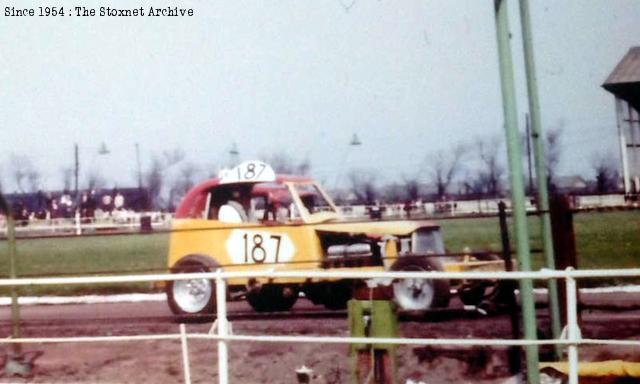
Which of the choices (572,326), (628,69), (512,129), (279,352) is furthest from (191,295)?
(628,69)

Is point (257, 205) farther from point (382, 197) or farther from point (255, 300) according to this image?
point (382, 197)

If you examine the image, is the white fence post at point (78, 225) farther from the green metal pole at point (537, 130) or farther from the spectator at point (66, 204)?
the green metal pole at point (537, 130)

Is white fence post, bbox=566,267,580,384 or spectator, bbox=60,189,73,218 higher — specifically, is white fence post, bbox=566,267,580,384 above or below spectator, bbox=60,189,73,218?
below

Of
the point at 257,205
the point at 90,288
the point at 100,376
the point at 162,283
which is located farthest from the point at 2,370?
the point at 90,288

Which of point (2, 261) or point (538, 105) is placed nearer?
point (538, 105)

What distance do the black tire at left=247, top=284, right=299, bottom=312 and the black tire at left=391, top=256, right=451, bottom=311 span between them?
1525 millimetres

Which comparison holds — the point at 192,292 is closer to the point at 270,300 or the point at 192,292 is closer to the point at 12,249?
the point at 270,300

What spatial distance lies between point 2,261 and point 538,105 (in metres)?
10.3

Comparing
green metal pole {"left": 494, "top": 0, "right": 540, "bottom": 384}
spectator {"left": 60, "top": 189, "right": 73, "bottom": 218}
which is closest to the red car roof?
spectator {"left": 60, "top": 189, "right": 73, "bottom": 218}

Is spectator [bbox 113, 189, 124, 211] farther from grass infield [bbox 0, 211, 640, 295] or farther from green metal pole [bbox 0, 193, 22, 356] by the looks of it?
grass infield [bbox 0, 211, 640, 295]

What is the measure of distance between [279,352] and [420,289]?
2192 millimetres

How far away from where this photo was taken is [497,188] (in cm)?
944

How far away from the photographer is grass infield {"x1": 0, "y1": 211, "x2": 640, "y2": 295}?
1190cm

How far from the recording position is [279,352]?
7.61 metres
